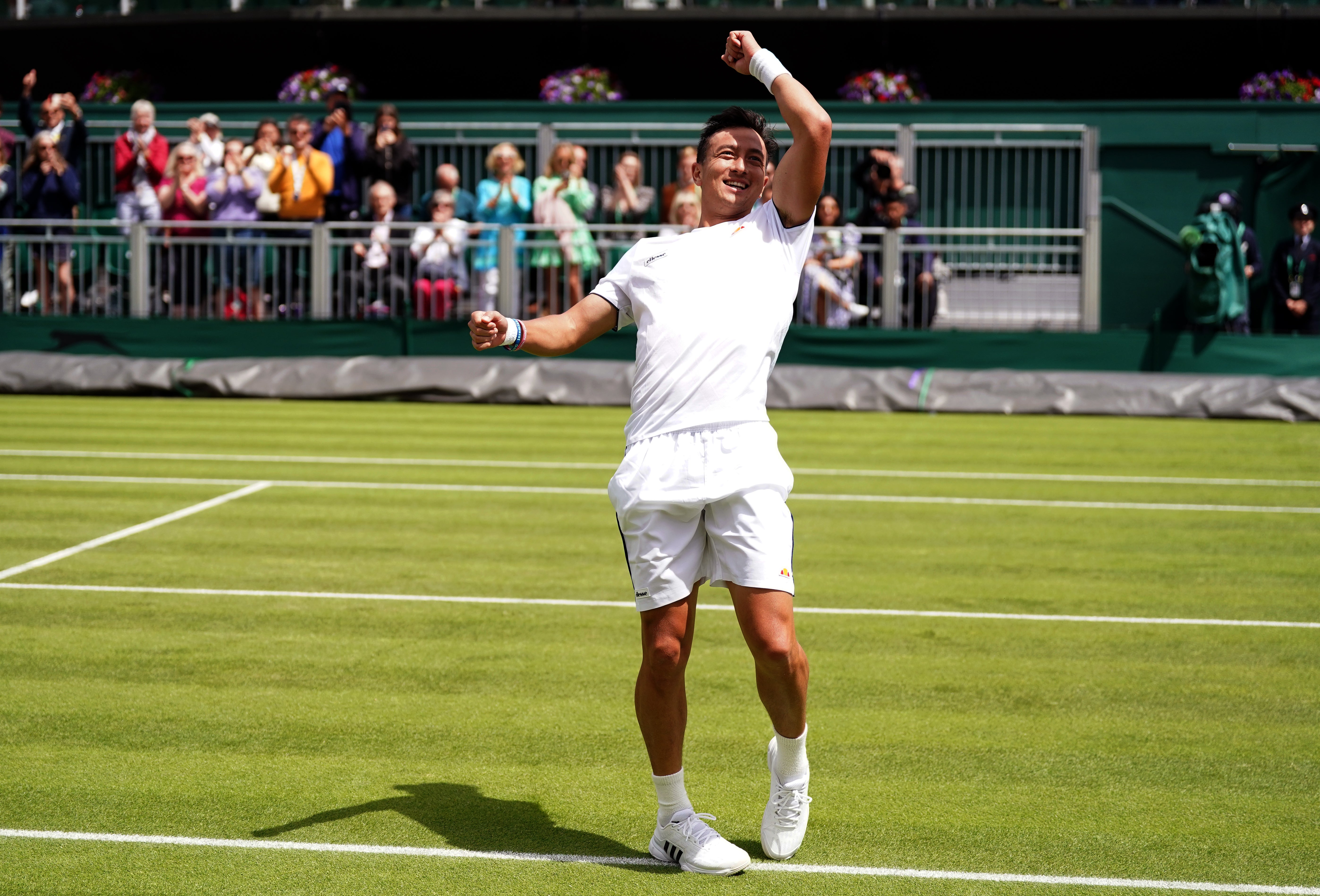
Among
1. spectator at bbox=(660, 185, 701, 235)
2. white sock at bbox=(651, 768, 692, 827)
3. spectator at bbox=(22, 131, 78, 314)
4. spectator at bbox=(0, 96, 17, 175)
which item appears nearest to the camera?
white sock at bbox=(651, 768, 692, 827)

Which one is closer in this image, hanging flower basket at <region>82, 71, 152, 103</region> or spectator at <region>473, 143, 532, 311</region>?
spectator at <region>473, 143, 532, 311</region>

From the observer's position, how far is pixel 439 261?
19.7 metres

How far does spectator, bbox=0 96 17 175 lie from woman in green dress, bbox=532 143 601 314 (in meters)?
7.79

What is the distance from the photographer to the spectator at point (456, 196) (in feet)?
65.5

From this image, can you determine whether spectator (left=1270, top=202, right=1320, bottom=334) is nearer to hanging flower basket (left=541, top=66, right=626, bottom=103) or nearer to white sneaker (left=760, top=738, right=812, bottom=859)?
hanging flower basket (left=541, top=66, right=626, bottom=103)

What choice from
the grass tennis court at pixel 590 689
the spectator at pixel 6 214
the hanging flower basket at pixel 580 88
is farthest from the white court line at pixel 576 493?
the hanging flower basket at pixel 580 88

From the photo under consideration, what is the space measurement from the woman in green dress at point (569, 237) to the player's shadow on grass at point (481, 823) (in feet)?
47.4

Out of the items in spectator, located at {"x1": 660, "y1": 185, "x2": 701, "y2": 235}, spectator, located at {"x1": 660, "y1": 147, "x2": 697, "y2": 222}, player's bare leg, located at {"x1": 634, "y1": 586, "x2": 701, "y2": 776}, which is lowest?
player's bare leg, located at {"x1": 634, "y1": 586, "x2": 701, "y2": 776}

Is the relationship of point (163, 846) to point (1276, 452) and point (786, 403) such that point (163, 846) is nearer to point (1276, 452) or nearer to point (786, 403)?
Result: point (1276, 452)

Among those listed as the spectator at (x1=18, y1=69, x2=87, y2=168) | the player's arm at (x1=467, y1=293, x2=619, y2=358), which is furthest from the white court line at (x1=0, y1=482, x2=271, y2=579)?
the spectator at (x1=18, y1=69, x2=87, y2=168)

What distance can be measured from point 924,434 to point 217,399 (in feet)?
28.1

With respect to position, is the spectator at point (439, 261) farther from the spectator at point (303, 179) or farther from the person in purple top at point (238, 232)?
the person in purple top at point (238, 232)

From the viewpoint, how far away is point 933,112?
966 inches

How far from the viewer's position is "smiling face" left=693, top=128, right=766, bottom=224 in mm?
4863
